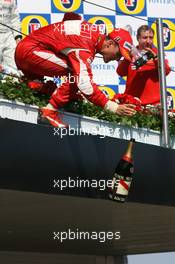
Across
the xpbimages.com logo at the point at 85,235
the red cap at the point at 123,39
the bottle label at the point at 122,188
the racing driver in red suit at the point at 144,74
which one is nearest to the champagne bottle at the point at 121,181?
the bottle label at the point at 122,188

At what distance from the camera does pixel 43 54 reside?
712 centimetres

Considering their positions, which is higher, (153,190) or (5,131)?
(5,131)

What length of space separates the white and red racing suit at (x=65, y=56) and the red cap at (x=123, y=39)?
0.49 ft

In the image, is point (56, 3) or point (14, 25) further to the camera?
point (56, 3)

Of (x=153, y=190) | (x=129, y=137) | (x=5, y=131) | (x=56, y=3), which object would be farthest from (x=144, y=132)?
(x=56, y=3)

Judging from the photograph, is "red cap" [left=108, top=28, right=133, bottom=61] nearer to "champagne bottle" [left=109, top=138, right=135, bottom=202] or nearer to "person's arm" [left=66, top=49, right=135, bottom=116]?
"person's arm" [left=66, top=49, right=135, bottom=116]

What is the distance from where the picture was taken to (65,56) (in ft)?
23.1

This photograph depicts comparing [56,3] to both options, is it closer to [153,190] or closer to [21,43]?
[21,43]

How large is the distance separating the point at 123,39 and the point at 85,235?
2.58m

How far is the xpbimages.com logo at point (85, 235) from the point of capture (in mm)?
8852

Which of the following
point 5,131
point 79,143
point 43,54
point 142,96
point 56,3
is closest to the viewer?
point 5,131

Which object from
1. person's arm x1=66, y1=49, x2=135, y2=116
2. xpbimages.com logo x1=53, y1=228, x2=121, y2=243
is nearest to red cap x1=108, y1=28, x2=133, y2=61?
person's arm x1=66, y1=49, x2=135, y2=116

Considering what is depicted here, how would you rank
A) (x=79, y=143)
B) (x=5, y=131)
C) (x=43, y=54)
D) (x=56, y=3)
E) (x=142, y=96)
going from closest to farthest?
(x=5, y=131) < (x=79, y=143) < (x=43, y=54) < (x=142, y=96) < (x=56, y=3)

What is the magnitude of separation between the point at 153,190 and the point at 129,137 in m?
0.61
